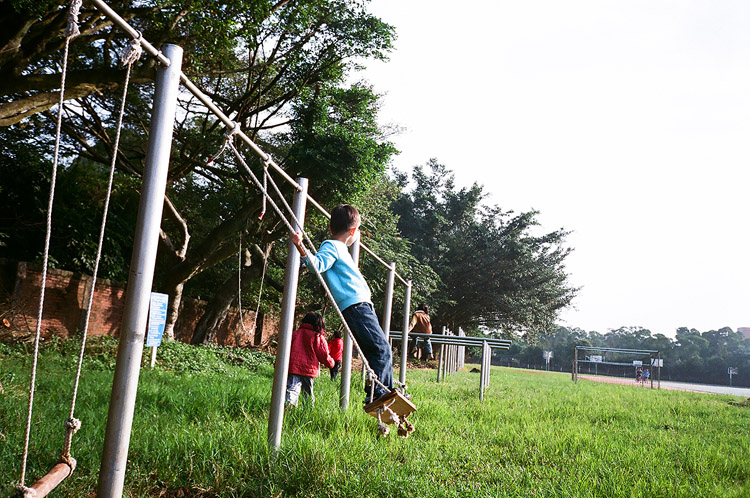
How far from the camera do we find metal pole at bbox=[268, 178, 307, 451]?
3414 mm

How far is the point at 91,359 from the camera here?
923 cm

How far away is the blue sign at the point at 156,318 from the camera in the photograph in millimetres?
6621

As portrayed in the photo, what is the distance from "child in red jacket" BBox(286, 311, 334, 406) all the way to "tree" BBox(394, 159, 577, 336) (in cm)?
2321

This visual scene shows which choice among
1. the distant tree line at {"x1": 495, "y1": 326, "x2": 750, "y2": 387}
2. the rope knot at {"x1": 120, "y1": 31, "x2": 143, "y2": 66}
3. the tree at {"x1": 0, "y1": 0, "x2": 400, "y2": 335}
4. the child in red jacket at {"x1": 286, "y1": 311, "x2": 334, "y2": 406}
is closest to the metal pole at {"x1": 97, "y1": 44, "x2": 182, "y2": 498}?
the rope knot at {"x1": 120, "y1": 31, "x2": 143, "y2": 66}

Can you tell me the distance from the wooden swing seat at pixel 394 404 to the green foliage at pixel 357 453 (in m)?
0.24

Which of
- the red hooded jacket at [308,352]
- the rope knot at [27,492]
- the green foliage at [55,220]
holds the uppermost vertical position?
the green foliage at [55,220]

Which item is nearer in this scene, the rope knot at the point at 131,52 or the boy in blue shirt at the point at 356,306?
the rope knot at the point at 131,52

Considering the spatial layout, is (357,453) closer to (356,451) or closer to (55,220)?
(356,451)

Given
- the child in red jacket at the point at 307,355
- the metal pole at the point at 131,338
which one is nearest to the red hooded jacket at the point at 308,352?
the child in red jacket at the point at 307,355

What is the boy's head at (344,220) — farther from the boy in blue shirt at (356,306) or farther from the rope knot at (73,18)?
the rope knot at (73,18)

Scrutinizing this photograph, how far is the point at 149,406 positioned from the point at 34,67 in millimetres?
8667

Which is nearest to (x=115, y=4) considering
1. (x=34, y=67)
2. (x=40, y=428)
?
(x=34, y=67)

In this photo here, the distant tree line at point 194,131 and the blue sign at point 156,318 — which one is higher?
the distant tree line at point 194,131

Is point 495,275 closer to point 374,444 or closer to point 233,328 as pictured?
point 233,328
